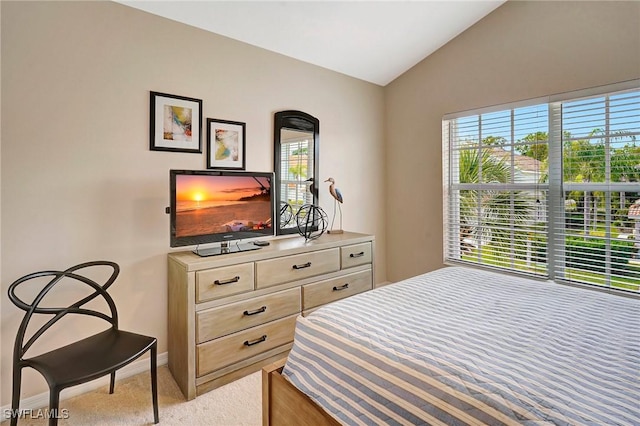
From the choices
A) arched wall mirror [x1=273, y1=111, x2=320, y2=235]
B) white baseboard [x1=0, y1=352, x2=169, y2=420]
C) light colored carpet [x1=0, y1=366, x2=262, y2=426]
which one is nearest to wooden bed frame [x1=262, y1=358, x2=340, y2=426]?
light colored carpet [x1=0, y1=366, x2=262, y2=426]

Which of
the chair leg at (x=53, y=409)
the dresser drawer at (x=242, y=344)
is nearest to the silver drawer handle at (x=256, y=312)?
the dresser drawer at (x=242, y=344)

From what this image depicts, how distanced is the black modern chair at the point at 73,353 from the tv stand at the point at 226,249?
0.52 m

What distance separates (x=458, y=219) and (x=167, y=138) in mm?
2857

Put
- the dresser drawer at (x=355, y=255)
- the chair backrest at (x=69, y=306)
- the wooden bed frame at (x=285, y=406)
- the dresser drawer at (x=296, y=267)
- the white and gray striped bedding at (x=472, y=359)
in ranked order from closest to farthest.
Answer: the white and gray striped bedding at (x=472, y=359), the wooden bed frame at (x=285, y=406), the chair backrest at (x=69, y=306), the dresser drawer at (x=296, y=267), the dresser drawer at (x=355, y=255)

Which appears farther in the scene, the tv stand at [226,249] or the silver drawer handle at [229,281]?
the tv stand at [226,249]

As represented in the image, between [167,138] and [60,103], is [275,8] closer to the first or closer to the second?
[167,138]

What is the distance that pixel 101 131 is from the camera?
2.15 m

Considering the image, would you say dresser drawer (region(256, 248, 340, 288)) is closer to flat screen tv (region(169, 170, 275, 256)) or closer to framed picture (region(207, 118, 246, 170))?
flat screen tv (region(169, 170, 275, 256))

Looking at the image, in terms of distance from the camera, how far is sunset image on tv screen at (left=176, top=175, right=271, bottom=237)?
221 centimetres

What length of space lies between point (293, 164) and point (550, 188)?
89.0 inches

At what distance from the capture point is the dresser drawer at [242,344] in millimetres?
2086

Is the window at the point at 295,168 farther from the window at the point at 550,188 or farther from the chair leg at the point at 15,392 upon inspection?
the chair leg at the point at 15,392

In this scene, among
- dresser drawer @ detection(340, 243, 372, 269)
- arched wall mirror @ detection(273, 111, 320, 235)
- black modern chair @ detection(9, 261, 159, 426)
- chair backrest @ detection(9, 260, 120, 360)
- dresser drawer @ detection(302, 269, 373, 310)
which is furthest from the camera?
arched wall mirror @ detection(273, 111, 320, 235)

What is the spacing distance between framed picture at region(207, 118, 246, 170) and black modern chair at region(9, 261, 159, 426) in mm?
1074
